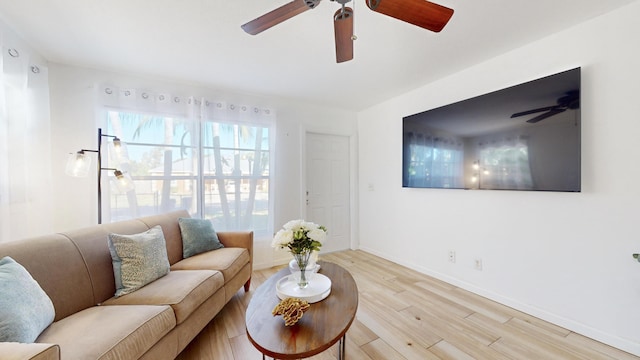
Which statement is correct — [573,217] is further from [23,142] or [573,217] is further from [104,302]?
[23,142]

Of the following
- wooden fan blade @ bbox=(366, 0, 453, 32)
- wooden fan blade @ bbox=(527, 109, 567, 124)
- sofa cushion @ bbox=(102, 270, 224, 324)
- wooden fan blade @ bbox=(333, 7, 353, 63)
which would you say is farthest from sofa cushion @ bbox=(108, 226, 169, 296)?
wooden fan blade @ bbox=(527, 109, 567, 124)

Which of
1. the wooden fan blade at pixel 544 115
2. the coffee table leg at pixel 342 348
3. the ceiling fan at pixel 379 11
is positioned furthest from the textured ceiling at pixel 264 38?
the coffee table leg at pixel 342 348

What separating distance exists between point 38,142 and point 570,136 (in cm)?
434

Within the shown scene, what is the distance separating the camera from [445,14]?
47.9 inches

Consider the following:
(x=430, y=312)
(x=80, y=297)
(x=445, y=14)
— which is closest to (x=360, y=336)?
(x=430, y=312)

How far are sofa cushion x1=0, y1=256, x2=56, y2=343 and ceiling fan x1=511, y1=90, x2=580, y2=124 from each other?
3390 mm

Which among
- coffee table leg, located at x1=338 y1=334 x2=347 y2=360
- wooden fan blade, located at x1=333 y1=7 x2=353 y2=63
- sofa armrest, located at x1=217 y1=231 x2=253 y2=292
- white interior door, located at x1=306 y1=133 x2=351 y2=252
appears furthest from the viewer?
white interior door, located at x1=306 y1=133 x2=351 y2=252

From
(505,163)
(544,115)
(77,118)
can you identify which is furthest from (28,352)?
(544,115)

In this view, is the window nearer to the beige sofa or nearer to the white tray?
the beige sofa

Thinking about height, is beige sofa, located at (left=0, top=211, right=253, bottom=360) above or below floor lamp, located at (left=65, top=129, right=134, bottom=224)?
below

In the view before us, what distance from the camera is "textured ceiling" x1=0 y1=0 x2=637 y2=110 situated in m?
1.66

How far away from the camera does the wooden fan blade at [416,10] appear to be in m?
1.15

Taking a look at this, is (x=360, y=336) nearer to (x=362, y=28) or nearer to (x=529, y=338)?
(x=529, y=338)

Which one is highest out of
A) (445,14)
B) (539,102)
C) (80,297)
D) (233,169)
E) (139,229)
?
(445,14)
